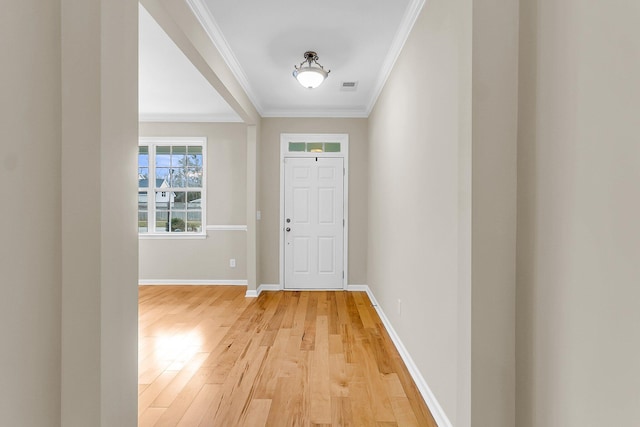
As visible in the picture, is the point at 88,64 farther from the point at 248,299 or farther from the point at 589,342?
the point at 248,299

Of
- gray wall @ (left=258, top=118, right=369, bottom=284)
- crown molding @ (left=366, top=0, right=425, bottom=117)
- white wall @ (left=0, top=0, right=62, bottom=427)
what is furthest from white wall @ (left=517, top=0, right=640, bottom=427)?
gray wall @ (left=258, top=118, right=369, bottom=284)

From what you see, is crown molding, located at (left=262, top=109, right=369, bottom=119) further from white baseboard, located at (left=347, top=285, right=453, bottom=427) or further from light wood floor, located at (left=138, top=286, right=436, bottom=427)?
white baseboard, located at (left=347, top=285, right=453, bottom=427)

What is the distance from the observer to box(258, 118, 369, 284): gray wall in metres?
4.90

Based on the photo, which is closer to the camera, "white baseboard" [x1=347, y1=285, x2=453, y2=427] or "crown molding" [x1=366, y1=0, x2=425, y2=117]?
"white baseboard" [x1=347, y1=285, x2=453, y2=427]

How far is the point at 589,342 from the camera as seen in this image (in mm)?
873

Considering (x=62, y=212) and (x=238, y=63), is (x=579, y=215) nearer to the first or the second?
(x=62, y=212)

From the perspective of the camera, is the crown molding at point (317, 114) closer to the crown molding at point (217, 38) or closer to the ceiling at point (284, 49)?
the ceiling at point (284, 49)

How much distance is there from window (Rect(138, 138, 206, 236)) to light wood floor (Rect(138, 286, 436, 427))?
1595mm

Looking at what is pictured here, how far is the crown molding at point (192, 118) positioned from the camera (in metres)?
5.20

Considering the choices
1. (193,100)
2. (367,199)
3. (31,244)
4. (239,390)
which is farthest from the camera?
(367,199)

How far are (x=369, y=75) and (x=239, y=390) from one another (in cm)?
322

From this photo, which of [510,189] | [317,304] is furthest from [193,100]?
[510,189]

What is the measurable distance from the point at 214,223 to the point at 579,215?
4.99 m

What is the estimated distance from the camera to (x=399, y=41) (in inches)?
107
